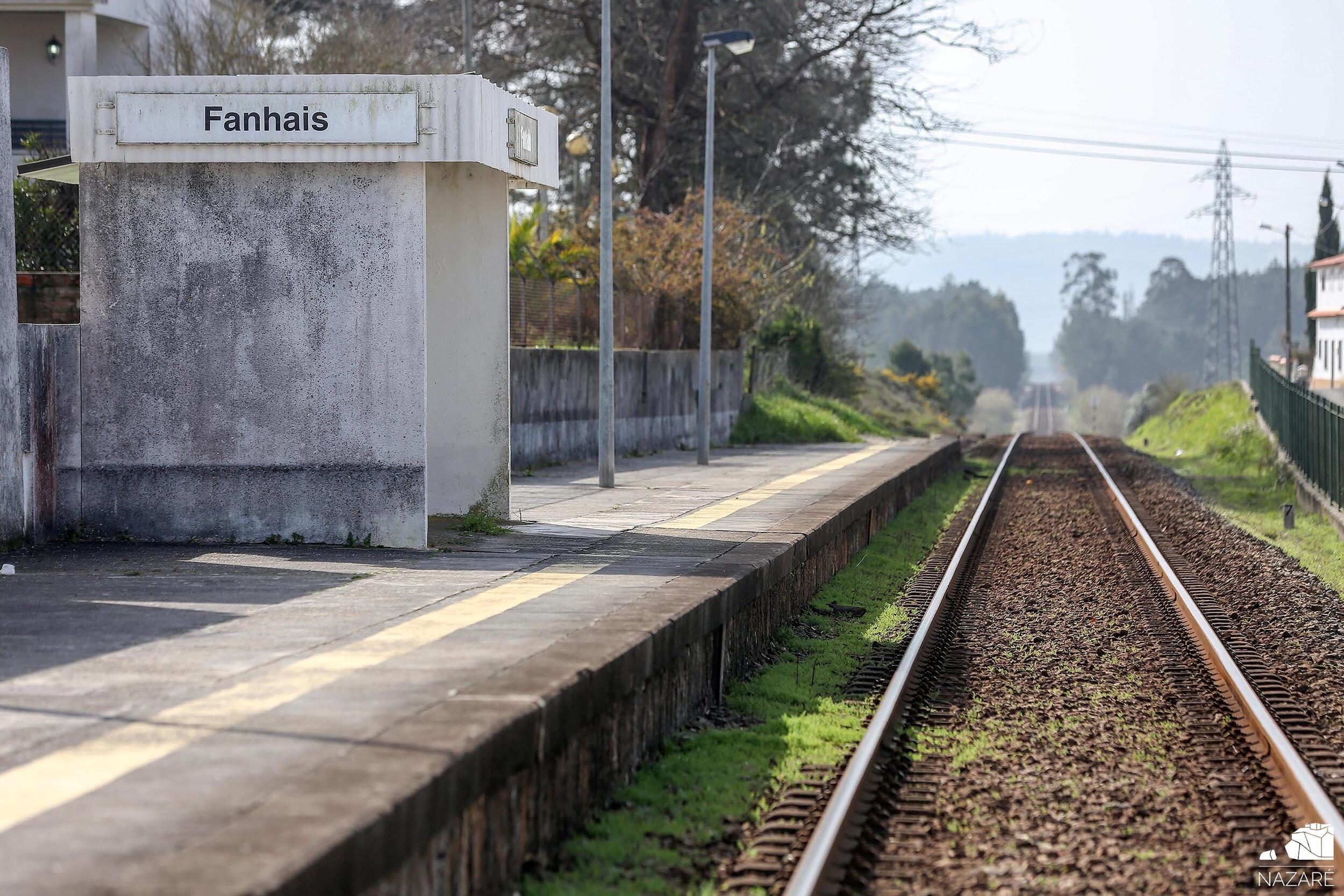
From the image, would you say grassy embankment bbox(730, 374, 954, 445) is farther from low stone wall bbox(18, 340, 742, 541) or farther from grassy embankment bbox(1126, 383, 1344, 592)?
grassy embankment bbox(1126, 383, 1344, 592)

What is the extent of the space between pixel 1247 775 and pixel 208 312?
8.22 m

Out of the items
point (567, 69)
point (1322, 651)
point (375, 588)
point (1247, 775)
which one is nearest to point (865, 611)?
point (1322, 651)

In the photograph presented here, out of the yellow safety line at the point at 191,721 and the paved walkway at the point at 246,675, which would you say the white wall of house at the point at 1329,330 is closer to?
the paved walkway at the point at 246,675

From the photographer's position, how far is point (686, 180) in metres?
42.2

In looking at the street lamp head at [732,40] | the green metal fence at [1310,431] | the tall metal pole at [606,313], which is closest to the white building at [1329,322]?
the green metal fence at [1310,431]

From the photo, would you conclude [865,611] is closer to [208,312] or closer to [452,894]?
[208,312]

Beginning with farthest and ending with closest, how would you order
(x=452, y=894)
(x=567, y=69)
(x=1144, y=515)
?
(x=567, y=69)
(x=1144, y=515)
(x=452, y=894)

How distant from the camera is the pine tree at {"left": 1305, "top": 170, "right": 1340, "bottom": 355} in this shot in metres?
79.8

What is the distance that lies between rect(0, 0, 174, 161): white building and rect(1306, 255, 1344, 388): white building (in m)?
51.9

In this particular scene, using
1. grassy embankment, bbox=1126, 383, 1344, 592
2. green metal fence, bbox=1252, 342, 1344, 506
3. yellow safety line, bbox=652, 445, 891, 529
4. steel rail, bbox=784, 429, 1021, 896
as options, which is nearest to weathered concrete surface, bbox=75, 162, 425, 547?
yellow safety line, bbox=652, 445, 891, 529

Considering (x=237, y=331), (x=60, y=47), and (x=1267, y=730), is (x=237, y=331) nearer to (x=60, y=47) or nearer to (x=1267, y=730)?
(x=1267, y=730)

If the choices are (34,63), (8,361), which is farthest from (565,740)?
(34,63)

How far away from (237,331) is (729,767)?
243 inches

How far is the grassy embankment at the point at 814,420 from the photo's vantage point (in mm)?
35438
